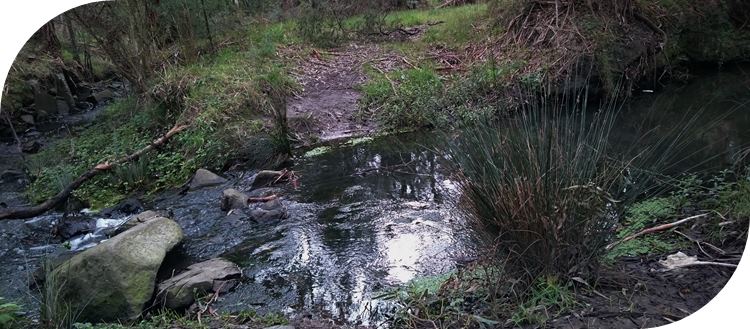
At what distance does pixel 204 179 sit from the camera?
206 inches

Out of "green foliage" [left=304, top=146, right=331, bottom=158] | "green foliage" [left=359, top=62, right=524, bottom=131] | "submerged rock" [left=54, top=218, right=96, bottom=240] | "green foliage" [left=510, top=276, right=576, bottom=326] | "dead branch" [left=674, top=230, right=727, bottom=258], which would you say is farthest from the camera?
"green foliage" [left=359, top=62, right=524, bottom=131]

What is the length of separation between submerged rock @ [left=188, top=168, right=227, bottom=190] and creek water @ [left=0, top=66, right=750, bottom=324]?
0.39 feet

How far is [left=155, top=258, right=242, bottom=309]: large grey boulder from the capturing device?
3111 mm

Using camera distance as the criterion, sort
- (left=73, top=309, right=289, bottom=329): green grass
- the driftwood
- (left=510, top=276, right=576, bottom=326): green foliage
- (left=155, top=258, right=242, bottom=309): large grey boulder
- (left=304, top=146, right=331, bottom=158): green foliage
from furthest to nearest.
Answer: (left=304, top=146, right=331, bottom=158): green foliage
the driftwood
(left=155, top=258, right=242, bottom=309): large grey boulder
(left=73, top=309, right=289, bottom=329): green grass
(left=510, top=276, right=576, bottom=326): green foliage

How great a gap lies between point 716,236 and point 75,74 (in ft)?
25.8

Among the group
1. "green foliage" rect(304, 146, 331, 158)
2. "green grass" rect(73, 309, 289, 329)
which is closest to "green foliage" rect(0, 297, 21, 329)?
"green grass" rect(73, 309, 289, 329)

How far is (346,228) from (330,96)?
11.5ft

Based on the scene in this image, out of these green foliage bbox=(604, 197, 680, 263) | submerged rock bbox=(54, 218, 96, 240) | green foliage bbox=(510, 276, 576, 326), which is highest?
green foliage bbox=(604, 197, 680, 263)

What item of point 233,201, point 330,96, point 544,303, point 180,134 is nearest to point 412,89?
point 330,96

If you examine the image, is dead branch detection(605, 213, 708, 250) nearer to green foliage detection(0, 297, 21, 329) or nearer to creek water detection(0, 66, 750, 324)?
creek water detection(0, 66, 750, 324)

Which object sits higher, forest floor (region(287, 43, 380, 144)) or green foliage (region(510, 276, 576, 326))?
green foliage (region(510, 276, 576, 326))

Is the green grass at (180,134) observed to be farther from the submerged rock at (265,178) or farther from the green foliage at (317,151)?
the submerged rock at (265,178)

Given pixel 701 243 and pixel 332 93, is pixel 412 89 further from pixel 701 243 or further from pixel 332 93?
pixel 701 243

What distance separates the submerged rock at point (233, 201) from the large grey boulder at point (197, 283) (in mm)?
990
